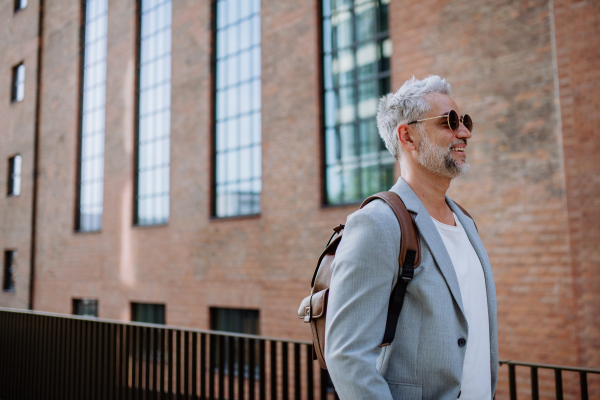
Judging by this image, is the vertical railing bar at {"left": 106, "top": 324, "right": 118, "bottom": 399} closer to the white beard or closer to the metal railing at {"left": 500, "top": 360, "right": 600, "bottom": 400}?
the metal railing at {"left": 500, "top": 360, "right": 600, "bottom": 400}

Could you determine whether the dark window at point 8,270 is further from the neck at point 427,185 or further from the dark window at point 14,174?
the neck at point 427,185

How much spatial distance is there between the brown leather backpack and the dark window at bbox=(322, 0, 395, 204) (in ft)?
20.7

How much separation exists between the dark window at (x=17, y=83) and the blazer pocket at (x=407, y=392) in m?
19.5

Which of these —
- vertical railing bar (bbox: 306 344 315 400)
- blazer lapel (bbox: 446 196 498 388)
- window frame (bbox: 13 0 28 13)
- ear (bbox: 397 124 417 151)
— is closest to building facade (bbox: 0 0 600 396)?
window frame (bbox: 13 0 28 13)

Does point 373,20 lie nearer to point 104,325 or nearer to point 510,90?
point 510,90

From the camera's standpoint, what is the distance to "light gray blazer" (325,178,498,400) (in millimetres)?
1520

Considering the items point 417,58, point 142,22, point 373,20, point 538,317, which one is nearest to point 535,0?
point 417,58

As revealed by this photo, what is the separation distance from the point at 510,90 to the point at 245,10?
6.30 m

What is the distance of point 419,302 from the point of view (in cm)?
162

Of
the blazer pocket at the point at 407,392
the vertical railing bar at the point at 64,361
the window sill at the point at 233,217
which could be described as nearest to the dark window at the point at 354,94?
the window sill at the point at 233,217

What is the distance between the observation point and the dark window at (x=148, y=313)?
11398mm

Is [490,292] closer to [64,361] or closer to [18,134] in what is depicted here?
[64,361]

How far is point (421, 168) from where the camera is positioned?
1.91 meters

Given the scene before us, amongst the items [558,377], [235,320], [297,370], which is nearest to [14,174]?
[235,320]
